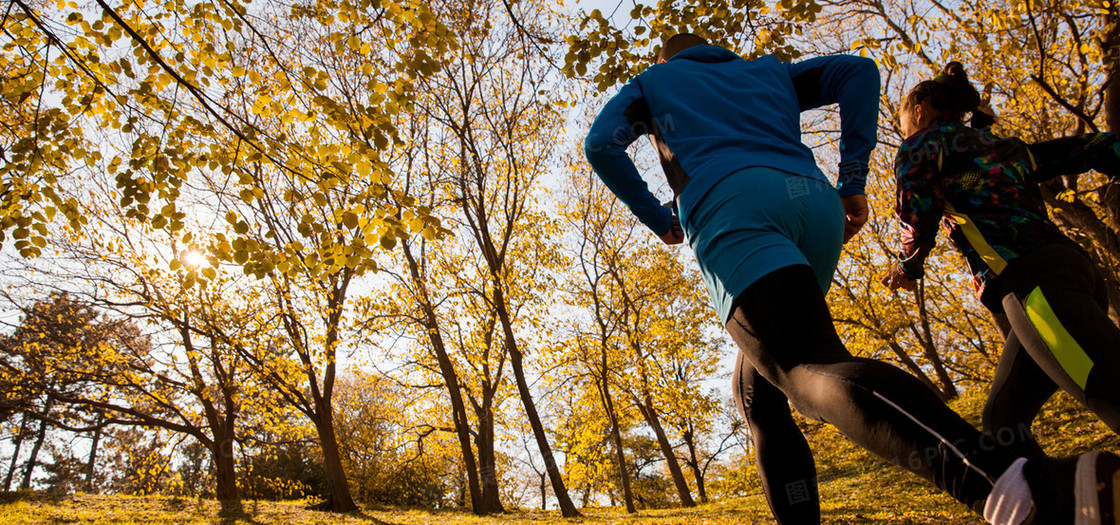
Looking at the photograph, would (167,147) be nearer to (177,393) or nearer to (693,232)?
(693,232)

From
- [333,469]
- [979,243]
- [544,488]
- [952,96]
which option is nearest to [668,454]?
[333,469]

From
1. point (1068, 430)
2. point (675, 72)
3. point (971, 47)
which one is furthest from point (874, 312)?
point (675, 72)

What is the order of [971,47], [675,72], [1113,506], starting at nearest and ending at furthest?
[1113,506] < [675,72] < [971,47]

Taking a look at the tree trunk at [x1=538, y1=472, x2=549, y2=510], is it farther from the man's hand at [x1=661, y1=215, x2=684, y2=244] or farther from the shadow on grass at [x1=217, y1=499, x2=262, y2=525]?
the man's hand at [x1=661, y1=215, x2=684, y2=244]

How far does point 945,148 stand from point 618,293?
60.6ft

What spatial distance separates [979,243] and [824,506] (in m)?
8.32

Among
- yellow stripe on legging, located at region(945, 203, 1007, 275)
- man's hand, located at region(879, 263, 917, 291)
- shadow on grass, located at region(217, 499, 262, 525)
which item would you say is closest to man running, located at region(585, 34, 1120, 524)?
yellow stripe on legging, located at region(945, 203, 1007, 275)

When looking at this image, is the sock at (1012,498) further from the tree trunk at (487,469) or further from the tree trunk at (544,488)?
the tree trunk at (544,488)

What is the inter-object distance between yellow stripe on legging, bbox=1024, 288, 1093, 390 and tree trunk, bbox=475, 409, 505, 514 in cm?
1454

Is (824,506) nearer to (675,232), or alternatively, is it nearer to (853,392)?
(675,232)

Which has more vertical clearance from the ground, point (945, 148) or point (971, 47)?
point (971, 47)

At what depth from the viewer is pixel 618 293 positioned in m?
20.4

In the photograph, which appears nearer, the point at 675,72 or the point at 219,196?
the point at 675,72

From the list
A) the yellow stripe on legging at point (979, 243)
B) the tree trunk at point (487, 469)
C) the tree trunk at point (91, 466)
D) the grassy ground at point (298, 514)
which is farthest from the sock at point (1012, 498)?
the tree trunk at point (91, 466)
